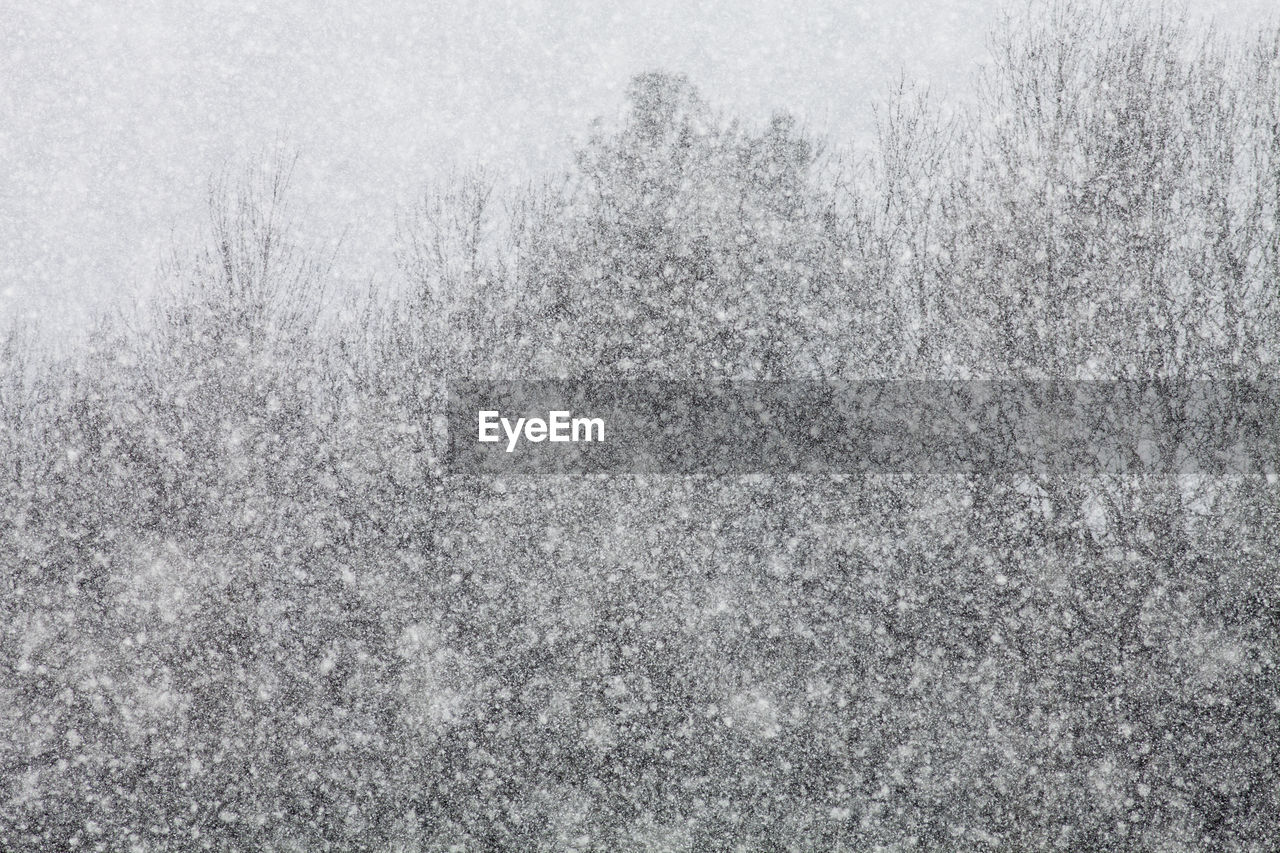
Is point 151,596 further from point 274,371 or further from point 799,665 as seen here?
point 799,665

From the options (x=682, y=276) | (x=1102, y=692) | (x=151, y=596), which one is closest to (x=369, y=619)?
(x=151, y=596)

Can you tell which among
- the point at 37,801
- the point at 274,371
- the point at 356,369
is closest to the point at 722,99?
the point at 356,369

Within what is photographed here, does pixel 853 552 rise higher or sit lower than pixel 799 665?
higher

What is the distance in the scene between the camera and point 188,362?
25.9 ft

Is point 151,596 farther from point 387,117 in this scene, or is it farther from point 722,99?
point 722,99

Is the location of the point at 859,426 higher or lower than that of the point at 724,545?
higher

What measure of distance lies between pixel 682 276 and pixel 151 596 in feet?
17.1

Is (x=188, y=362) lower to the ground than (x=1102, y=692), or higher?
higher

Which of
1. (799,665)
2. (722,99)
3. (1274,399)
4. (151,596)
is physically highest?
(722,99)

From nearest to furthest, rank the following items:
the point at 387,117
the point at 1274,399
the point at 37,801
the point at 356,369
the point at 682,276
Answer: the point at 1274,399 → the point at 37,801 → the point at 682,276 → the point at 356,369 → the point at 387,117

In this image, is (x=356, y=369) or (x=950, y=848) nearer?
(x=950, y=848)

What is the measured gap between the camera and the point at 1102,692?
5746 millimetres

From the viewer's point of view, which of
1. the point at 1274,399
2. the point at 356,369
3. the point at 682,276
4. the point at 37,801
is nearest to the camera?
the point at 1274,399

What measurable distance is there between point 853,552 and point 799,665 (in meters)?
0.97
